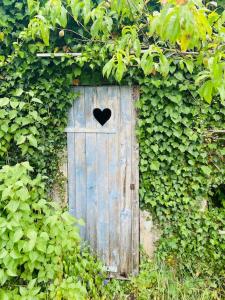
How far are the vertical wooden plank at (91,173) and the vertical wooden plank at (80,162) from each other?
43mm

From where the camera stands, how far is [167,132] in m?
3.07

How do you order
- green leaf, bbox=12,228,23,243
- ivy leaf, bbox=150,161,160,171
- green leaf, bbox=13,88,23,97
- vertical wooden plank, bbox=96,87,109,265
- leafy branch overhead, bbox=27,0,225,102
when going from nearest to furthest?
1. leafy branch overhead, bbox=27,0,225,102
2. green leaf, bbox=12,228,23,243
3. green leaf, bbox=13,88,23,97
4. ivy leaf, bbox=150,161,160,171
5. vertical wooden plank, bbox=96,87,109,265

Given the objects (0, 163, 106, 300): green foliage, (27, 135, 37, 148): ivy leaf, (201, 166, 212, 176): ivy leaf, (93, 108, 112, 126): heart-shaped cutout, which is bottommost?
(0, 163, 106, 300): green foliage

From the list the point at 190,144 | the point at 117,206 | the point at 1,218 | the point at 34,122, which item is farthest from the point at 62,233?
the point at 190,144

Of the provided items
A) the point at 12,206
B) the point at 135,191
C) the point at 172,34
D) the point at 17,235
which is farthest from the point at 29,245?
the point at 172,34

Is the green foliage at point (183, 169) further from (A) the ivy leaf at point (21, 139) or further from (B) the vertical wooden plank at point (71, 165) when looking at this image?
(A) the ivy leaf at point (21, 139)

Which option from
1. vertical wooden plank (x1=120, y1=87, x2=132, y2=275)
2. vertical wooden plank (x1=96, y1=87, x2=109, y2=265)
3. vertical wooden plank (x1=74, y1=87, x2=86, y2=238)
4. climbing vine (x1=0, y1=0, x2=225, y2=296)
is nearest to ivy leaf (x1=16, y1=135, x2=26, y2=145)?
Answer: climbing vine (x1=0, y1=0, x2=225, y2=296)

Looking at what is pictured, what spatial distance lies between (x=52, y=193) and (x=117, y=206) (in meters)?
0.74

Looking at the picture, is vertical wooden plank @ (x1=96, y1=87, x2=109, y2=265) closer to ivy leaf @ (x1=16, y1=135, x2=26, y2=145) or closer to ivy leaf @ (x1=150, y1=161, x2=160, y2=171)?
ivy leaf @ (x1=150, y1=161, x2=160, y2=171)

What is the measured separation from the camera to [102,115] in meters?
3.31

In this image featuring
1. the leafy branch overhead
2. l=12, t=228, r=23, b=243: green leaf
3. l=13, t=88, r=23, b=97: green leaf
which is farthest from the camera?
l=13, t=88, r=23, b=97: green leaf

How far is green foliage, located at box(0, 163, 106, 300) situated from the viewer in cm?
227

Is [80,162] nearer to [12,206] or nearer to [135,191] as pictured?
[135,191]

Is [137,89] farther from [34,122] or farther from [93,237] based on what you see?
[93,237]
